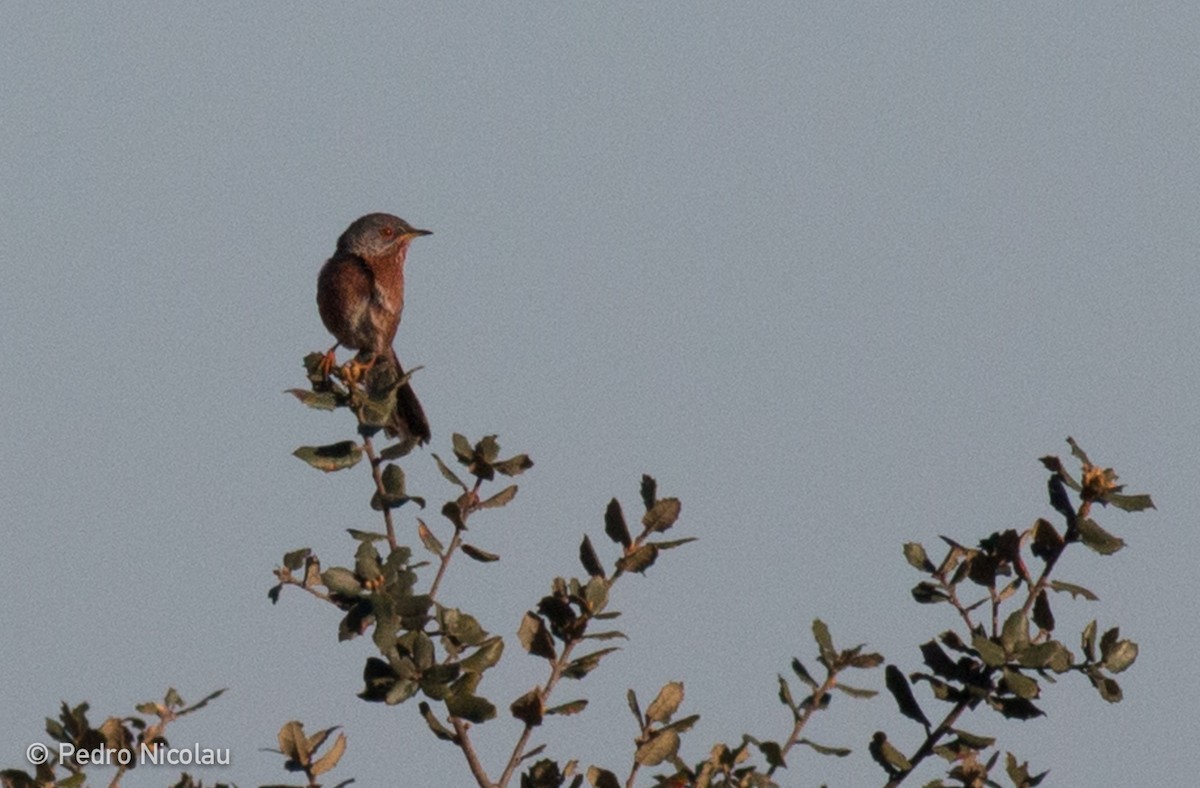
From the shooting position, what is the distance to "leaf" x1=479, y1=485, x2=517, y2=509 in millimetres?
4047

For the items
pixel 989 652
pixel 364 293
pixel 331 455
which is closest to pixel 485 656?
pixel 331 455

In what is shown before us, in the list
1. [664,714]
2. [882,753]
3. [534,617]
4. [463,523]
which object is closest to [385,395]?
[463,523]

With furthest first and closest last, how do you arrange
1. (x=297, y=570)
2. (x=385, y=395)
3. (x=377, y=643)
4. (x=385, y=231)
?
(x=385, y=231) → (x=385, y=395) → (x=297, y=570) → (x=377, y=643)

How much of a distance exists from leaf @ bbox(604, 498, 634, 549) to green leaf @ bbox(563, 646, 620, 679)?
0.79 ft

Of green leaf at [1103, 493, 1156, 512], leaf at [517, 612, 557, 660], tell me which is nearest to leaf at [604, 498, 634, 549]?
leaf at [517, 612, 557, 660]

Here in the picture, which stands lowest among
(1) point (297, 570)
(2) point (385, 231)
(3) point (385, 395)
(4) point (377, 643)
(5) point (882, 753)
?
(5) point (882, 753)

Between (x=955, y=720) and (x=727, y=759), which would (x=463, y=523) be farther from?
(x=955, y=720)

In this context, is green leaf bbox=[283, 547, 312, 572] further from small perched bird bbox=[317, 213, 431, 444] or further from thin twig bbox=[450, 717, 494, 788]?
small perched bird bbox=[317, 213, 431, 444]

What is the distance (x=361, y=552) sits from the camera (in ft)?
12.4

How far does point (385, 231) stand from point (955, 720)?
6.90 m

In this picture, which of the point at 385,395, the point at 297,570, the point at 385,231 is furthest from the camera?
the point at 385,231

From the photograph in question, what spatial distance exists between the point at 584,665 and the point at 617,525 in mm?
312

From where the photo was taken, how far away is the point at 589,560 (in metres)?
3.87

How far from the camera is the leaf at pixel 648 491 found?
153 inches
